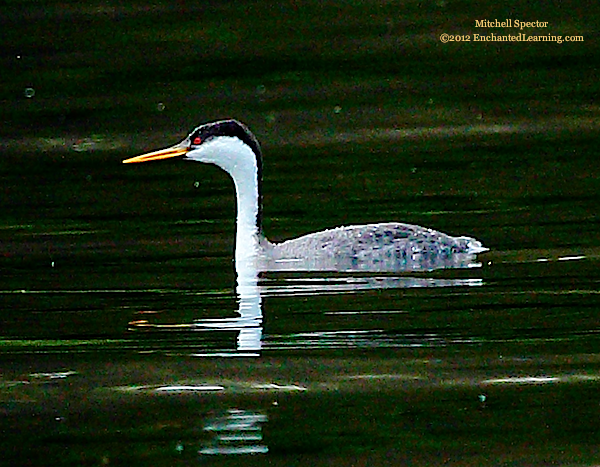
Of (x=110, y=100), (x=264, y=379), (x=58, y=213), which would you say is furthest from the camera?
(x=110, y=100)

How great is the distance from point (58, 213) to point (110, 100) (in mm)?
7874

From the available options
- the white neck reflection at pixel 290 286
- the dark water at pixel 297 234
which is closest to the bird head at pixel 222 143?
the dark water at pixel 297 234

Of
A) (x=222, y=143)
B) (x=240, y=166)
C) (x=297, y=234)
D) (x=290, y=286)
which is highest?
(x=222, y=143)

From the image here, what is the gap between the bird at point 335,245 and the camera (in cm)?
1491

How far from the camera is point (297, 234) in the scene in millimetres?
16891

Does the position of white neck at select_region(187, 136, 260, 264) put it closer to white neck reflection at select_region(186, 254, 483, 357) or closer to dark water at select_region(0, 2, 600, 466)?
dark water at select_region(0, 2, 600, 466)

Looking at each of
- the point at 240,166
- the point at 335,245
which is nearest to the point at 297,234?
the point at 240,166

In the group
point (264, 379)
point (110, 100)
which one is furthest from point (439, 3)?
point (264, 379)

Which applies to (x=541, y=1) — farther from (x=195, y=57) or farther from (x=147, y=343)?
(x=147, y=343)

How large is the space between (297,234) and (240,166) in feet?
3.29

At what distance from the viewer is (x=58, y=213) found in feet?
58.6

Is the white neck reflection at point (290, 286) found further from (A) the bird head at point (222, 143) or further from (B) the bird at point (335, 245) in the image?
(A) the bird head at point (222, 143)

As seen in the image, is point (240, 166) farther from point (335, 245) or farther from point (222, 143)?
point (335, 245)

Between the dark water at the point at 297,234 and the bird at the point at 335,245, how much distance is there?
324mm
